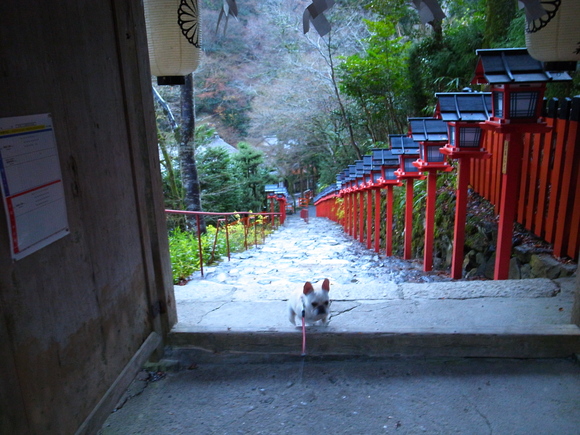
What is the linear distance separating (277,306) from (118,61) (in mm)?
2093

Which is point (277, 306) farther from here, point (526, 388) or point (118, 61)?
point (118, 61)

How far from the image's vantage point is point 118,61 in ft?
7.31

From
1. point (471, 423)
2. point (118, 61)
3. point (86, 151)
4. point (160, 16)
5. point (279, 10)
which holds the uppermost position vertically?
point (279, 10)

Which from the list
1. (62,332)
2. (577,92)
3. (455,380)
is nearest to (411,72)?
(577,92)

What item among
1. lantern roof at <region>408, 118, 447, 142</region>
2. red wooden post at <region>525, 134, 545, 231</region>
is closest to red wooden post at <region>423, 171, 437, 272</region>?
lantern roof at <region>408, 118, 447, 142</region>

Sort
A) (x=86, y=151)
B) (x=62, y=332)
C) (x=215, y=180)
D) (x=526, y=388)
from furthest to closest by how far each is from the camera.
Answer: (x=215, y=180) → (x=526, y=388) → (x=86, y=151) → (x=62, y=332)

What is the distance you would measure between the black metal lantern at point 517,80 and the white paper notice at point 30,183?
12.8 feet

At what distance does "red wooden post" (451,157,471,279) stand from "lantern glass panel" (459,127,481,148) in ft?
0.65

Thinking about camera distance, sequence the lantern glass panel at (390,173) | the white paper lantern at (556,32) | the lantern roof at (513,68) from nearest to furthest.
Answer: the white paper lantern at (556,32)
the lantern roof at (513,68)
the lantern glass panel at (390,173)

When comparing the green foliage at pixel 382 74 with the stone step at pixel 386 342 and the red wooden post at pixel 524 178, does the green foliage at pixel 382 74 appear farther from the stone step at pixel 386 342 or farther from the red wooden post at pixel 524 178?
the stone step at pixel 386 342

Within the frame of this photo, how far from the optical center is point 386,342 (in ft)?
8.63

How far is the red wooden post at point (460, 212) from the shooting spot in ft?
17.6

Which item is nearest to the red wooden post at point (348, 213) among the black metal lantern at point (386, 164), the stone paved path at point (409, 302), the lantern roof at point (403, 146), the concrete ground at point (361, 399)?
the black metal lantern at point (386, 164)

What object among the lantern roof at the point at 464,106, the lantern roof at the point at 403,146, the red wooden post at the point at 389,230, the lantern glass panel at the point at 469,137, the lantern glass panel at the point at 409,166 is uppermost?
the lantern roof at the point at 464,106
